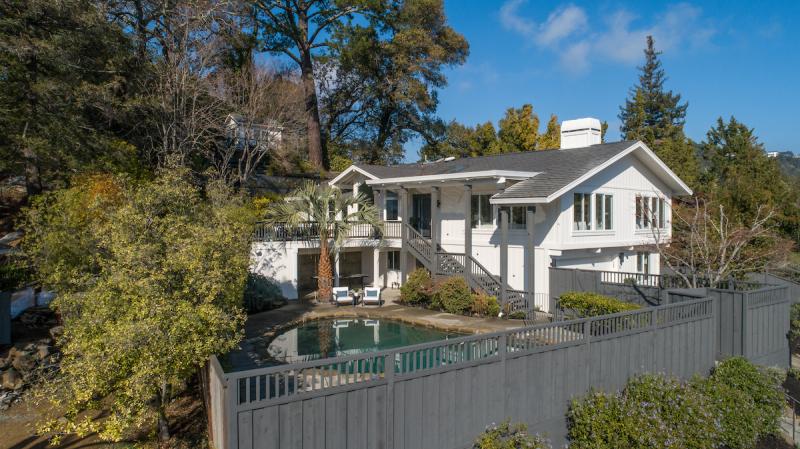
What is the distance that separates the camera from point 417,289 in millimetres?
18688

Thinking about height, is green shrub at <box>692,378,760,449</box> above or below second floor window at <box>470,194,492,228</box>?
below

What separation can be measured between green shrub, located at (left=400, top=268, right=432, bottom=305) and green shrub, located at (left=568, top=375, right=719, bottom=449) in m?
10.3

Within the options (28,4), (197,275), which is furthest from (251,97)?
(197,275)

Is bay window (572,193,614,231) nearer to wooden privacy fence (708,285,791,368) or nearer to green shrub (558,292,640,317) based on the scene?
green shrub (558,292,640,317)

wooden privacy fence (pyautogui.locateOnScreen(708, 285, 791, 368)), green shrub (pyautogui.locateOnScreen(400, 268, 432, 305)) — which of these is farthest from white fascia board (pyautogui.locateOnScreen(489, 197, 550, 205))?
wooden privacy fence (pyautogui.locateOnScreen(708, 285, 791, 368))

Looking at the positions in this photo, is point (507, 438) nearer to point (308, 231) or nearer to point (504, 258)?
point (504, 258)

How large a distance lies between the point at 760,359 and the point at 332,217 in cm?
1408

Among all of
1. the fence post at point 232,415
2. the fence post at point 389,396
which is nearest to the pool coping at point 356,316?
the fence post at point 389,396

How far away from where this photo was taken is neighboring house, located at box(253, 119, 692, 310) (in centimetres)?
1753

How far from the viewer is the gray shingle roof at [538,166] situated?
1702 centimetres

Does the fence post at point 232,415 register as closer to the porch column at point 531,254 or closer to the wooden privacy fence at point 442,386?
the wooden privacy fence at point 442,386

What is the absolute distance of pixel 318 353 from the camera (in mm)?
13336

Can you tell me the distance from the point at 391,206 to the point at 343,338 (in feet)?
31.4

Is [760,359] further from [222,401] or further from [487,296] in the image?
[222,401]
